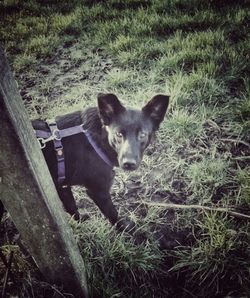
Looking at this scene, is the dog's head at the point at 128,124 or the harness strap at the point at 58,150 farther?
the dog's head at the point at 128,124

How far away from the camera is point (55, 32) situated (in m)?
5.83

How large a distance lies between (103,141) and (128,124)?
256 mm

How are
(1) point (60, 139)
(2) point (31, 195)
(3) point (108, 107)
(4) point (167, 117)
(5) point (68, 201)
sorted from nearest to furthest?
(2) point (31, 195)
(1) point (60, 139)
(3) point (108, 107)
(5) point (68, 201)
(4) point (167, 117)

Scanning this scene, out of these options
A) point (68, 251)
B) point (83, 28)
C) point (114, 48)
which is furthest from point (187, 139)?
point (83, 28)

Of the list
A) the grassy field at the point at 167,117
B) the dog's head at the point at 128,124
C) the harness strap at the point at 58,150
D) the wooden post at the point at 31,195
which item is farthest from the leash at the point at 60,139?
the wooden post at the point at 31,195

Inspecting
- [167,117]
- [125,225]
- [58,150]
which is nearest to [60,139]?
[58,150]

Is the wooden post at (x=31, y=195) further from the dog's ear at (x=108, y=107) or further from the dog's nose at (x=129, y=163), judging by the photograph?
the dog's ear at (x=108, y=107)

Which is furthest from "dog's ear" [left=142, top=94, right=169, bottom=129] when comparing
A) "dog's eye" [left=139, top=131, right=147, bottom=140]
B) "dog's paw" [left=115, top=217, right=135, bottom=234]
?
"dog's paw" [left=115, top=217, right=135, bottom=234]

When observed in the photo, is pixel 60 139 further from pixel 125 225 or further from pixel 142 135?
pixel 125 225

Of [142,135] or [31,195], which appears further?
[142,135]

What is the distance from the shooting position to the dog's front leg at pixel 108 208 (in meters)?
2.50

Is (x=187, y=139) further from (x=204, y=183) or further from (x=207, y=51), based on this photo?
(x=207, y=51)

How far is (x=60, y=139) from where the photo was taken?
7.25 ft

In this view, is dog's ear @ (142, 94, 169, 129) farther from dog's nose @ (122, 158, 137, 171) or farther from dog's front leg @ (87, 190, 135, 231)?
dog's front leg @ (87, 190, 135, 231)
